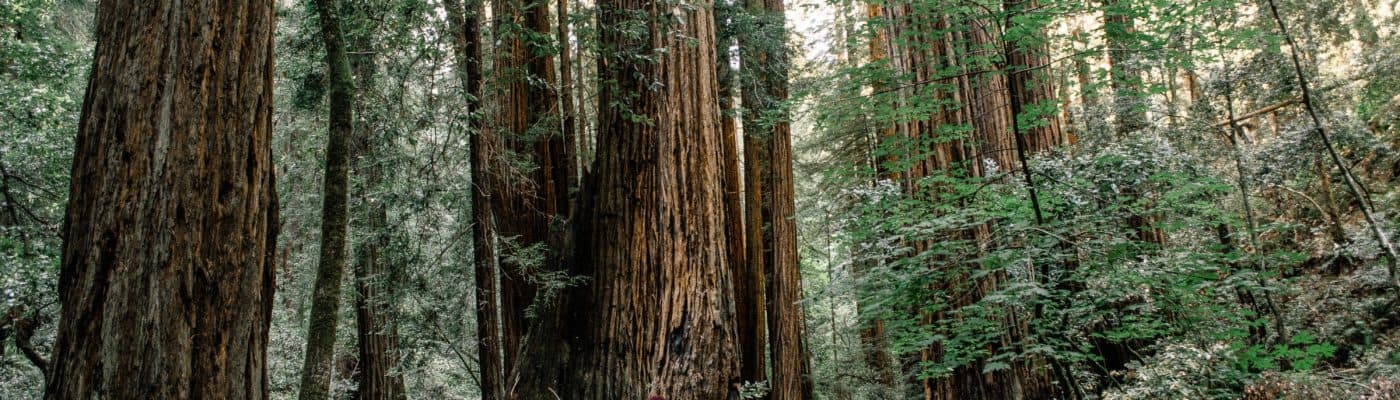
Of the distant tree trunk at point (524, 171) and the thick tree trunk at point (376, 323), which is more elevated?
the distant tree trunk at point (524, 171)

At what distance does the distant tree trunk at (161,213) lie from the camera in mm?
2312

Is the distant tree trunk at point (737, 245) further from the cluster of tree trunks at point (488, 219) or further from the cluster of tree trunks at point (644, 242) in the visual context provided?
the cluster of tree trunks at point (644, 242)

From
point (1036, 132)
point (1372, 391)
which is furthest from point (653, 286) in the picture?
point (1372, 391)

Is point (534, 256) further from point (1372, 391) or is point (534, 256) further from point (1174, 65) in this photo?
point (1372, 391)

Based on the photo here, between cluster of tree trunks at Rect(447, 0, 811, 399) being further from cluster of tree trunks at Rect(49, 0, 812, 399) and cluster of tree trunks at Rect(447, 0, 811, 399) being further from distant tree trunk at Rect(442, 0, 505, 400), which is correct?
distant tree trunk at Rect(442, 0, 505, 400)

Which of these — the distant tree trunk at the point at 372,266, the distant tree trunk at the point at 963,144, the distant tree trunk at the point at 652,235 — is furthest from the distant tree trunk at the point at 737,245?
the distant tree trunk at the point at 372,266

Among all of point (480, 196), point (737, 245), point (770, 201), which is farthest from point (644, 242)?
point (770, 201)

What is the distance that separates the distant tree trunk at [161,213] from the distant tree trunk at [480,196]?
2.87 m

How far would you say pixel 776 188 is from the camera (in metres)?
8.00

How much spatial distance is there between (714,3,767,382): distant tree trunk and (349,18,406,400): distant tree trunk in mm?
3525

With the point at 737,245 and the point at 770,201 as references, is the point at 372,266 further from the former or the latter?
the point at 770,201

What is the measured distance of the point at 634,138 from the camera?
4.33 meters

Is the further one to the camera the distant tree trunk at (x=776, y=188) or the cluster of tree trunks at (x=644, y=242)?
the distant tree trunk at (x=776, y=188)

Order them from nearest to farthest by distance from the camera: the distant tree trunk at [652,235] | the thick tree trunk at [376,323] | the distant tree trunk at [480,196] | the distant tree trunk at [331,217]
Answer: the distant tree trunk at [652,235], the distant tree trunk at [331,217], the distant tree trunk at [480,196], the thick tree trunk at [376,323]
